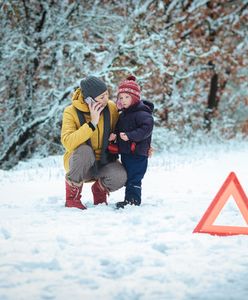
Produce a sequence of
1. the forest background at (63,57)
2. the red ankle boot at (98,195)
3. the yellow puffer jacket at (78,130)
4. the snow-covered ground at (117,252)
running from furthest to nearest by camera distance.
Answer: the forest background at (63,57)
the red ankle boot at (98,195)
the yellow puffer jacket at (78,130)
the snow-covered ground at (117,252)

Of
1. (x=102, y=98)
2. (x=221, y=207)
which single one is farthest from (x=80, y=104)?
(x=221, y=207)

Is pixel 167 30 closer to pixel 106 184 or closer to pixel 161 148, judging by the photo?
pixel 161 148

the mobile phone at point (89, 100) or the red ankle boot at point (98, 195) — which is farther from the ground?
the mobile phone at point (89, 100)

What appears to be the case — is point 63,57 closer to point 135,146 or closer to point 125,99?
point 125,99

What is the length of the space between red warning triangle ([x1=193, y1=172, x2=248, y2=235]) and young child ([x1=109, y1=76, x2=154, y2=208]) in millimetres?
1265

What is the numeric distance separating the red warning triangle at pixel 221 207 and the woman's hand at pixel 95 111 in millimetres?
1525

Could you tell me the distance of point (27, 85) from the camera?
12.8 meters

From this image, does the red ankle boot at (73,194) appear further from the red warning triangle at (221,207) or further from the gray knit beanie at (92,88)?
the red warning triangle at (221,207)

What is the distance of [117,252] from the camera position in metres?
3.37

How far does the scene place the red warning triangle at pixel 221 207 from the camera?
3.89 m

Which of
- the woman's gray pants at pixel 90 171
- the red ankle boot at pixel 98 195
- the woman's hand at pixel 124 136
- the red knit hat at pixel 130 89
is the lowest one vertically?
the red ankle boot at pixel 98 195

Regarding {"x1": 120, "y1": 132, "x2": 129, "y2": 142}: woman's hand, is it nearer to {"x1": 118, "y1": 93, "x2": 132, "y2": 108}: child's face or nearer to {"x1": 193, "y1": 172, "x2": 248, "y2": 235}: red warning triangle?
{"x1": 118, "y1": 93, "x2": 132, "y2": 108}: child's face

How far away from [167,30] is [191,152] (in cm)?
433

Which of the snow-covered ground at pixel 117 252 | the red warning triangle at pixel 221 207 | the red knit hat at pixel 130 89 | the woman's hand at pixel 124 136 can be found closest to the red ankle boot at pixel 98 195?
the snow-covered ground at pixel 117 252
